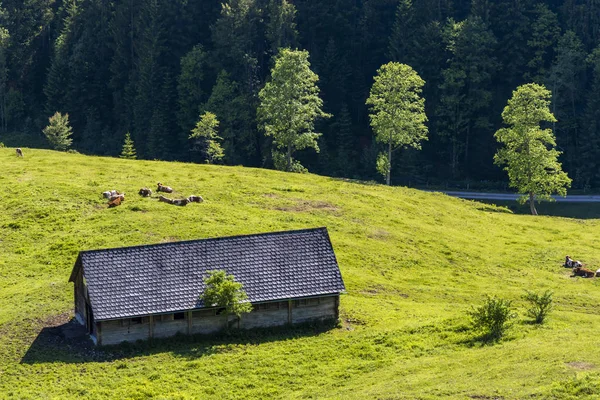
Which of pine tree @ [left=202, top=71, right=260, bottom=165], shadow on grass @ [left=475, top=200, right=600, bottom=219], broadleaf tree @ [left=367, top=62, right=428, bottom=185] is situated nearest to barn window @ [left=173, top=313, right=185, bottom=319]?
broadleaf tree @ [left=367, top=62, right=428, bottom=185]

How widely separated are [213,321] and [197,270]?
322 centimetres

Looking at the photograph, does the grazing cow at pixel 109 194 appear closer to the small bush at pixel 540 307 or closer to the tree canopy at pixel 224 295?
the tree canopy at pixel 224 295

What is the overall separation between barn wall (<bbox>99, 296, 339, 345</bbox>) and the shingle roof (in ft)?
2.73

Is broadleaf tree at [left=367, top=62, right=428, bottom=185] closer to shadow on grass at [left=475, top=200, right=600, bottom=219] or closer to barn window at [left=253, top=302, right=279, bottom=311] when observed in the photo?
shadow on grass at [left=475, top=200, right=600, bottom=219]

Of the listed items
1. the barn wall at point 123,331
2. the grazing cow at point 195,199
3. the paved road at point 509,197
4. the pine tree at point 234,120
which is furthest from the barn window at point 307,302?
Answer: the pine tree at point 234,120

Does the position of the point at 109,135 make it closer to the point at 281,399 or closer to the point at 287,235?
the point at 287,235

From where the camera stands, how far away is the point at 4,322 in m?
48.3

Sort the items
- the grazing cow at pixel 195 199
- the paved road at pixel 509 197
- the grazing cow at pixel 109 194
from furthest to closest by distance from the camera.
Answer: the paved road at pixel 509 197 < the grazing cow at pixel 195 199 < the grazing cow at pixel 109 194

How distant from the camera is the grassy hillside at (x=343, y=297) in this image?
1609 inches

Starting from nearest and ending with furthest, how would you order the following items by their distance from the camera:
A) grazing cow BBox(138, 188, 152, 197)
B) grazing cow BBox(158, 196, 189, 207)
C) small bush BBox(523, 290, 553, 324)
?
small bush BBox(523, 290, 553, 324) → grazing cow BBox(158, 196, 189, 207) → grazing cow BBox(138, 188, 152, 197)

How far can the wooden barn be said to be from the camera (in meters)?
47.1

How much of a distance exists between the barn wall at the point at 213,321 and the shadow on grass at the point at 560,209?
58.8 meters

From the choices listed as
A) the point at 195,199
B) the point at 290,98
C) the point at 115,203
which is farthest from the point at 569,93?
the point at 115,203

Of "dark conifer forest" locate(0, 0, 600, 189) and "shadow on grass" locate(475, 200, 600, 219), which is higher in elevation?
"dark conifer forest" locate(0, 0, 600, 189)
